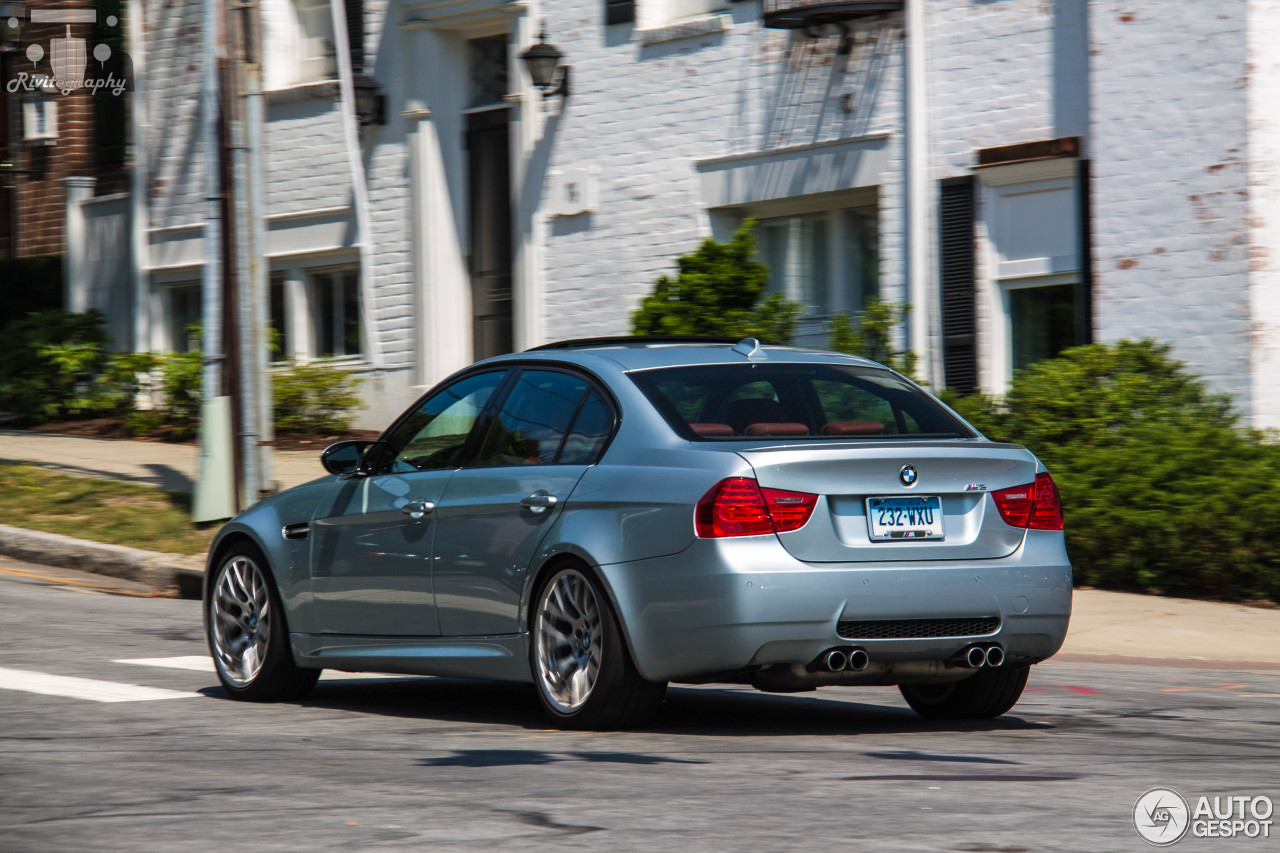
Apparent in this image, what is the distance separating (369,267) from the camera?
825 inches

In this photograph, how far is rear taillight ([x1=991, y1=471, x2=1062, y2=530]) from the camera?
696cm

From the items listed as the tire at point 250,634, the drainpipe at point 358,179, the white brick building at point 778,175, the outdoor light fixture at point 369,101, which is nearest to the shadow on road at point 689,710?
the tire at point 250,634

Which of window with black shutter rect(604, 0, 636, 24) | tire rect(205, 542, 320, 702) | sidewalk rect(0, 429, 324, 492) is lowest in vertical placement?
tire rect(205, 542, 320, 702)

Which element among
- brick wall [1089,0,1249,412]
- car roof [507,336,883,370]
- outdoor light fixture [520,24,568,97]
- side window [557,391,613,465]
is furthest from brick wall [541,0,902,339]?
side window [557,391,613,465]

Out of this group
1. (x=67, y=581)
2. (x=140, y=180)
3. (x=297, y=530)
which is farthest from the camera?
(x=140, y=180)

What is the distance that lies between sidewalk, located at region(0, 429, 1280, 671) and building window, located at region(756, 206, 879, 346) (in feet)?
15.9

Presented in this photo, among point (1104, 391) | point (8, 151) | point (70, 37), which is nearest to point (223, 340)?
point (1104, 391)

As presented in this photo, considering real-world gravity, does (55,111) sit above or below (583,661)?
above

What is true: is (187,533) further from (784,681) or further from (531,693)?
(784,681)

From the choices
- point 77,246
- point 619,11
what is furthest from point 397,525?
point 77,246

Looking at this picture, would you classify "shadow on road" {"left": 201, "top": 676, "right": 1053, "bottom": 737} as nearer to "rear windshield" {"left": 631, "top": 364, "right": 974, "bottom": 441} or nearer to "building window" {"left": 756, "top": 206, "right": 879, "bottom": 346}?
"rear windshield" {"left": 631, "top": 364, "right": 974, "bottom": 441}

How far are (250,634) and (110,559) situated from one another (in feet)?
19.5

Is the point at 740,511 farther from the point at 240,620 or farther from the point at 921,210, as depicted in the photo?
the point at 921,210

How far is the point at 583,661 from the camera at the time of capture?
6.98 m
